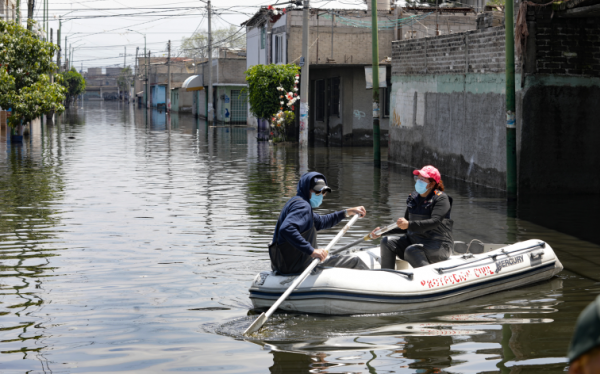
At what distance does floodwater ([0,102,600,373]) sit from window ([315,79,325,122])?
16966 millimetres

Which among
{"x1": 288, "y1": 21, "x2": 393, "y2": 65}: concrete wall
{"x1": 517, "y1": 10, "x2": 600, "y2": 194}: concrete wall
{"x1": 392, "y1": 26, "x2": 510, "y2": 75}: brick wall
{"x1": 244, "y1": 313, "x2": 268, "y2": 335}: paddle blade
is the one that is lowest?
{"x1": 244, "y1": 313, "x2": 268, "y2": 335}: paddle blade

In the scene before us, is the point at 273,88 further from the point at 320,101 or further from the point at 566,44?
the point at 566,44

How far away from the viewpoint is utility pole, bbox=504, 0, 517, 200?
15.1m

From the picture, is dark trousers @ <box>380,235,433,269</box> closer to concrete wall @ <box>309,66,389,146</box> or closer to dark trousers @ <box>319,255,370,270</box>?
dark trousers @ <box>319,255,370,270</box>

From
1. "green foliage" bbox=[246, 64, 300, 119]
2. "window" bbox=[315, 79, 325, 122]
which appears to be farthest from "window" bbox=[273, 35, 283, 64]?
"green foliage" bbox=[246, 64, 300, 119]

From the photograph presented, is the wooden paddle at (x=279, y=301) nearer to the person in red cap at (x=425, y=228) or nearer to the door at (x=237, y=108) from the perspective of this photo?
the person in red cap at (x=425, y=228)

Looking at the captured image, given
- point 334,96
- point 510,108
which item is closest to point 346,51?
point 334,96

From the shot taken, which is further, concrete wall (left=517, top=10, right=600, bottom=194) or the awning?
the awning

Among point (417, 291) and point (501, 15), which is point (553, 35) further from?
point (417, 291)

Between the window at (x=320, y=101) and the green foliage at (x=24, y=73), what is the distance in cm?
1167

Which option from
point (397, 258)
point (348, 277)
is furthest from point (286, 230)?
point (397, 258)

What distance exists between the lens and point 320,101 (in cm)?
3706

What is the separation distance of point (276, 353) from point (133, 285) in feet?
9.65

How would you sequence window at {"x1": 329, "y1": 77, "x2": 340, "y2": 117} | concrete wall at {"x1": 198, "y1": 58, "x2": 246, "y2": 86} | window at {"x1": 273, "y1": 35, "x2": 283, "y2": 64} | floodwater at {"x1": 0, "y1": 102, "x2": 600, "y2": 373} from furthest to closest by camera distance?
concrete wall at {"x1": 198, "y1": 58, "x2": 246, "y2": 86} < window at {"x1": 273, "y1": 35, "x2": 283, "y2": 64} < window at {"x1": 329, "y1": 77, "x2": 340, "y2": 117} < floodwater at {"x1": 0, "y1": 102, "x2": 600, "y2": 373}
